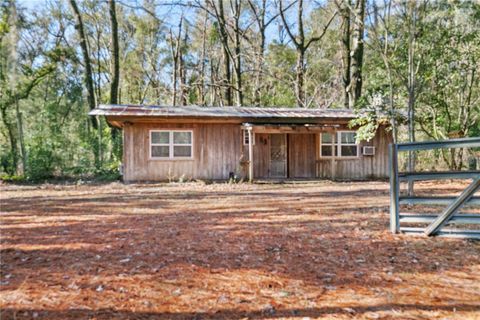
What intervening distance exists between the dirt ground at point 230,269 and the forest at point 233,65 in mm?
1858

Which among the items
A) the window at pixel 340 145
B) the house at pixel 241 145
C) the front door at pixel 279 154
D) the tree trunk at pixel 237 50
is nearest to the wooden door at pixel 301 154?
the house at pixel 241 145

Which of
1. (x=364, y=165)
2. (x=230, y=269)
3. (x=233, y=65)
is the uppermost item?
(x=233, y=65)

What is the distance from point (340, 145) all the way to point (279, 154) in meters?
2.69

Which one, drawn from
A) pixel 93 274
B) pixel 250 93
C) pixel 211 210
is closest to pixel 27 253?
pixel 93 274

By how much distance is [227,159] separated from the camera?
47.1 ft

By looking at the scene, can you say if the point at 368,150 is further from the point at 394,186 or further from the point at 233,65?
the point at 233,65

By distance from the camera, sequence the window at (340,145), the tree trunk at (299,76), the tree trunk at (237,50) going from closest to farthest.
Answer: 1. the window at (340,145)
2. the tree trunk at (299,76)
3. the tree trunk at (237,50)

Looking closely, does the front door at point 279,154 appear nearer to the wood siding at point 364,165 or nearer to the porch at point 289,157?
the porch at point 289,157

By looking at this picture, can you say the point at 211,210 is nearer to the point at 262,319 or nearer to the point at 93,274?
the point at 93,274

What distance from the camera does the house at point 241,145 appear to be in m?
13.6

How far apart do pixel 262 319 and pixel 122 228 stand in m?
3.50

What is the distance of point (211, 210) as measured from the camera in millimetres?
7055

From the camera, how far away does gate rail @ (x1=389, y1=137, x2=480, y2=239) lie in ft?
13.5

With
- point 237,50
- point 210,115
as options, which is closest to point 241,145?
point 210,115
